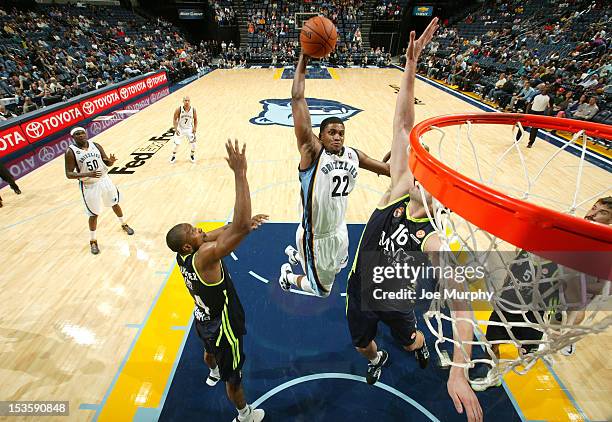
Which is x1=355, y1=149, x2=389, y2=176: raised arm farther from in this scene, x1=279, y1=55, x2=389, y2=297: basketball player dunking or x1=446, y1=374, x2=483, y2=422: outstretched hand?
x1=446, y1=374, x2=483, y2=422: outstretched hand

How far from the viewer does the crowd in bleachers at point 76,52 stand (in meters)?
11.6

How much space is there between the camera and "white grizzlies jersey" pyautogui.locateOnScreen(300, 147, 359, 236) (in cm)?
307

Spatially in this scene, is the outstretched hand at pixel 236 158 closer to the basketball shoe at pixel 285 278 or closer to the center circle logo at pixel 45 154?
the basketball shoe at pixel 285 278

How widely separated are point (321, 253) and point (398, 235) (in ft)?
3.71

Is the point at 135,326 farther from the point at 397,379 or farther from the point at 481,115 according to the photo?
the point at 481,115

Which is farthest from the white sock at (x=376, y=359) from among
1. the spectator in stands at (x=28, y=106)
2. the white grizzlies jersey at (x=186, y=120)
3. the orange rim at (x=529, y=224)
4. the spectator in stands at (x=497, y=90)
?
the spectator in stands at (x=497, y=90)

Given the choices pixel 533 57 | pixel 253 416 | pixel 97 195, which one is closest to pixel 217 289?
pixel 253 416

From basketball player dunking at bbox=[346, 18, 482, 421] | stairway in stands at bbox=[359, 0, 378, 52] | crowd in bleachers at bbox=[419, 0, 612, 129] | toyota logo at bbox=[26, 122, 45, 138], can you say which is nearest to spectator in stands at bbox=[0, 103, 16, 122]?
toyota logo at bbox=[26, 122, 45, 138]

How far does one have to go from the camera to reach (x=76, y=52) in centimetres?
1686

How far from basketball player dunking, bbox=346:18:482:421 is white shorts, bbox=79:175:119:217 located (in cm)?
376

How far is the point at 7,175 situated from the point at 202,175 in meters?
3.34

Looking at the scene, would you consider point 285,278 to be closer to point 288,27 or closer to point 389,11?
point 288,27

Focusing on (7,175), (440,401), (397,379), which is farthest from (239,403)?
(7,175)

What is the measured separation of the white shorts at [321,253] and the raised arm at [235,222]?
4.21 ft
